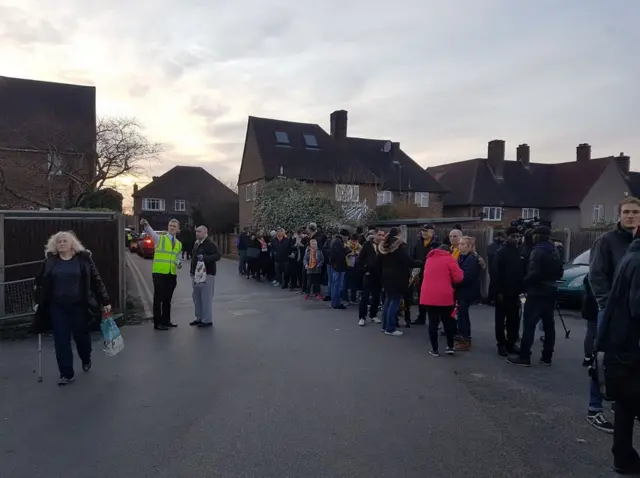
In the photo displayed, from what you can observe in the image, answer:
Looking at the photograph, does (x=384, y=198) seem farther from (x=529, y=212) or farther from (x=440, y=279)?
(x=440, y=279)

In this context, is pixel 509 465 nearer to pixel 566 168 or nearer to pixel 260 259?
pixel 260 259

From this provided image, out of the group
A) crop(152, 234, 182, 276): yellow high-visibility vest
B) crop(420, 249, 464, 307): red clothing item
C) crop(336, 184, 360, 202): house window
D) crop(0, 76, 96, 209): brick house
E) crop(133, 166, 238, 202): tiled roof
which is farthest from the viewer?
crop(133, 166, 238, 202): tiled roof

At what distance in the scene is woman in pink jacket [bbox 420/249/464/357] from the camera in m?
7.43

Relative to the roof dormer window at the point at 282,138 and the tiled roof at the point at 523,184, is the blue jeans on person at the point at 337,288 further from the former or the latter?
the tiled roof at the point at 523,184

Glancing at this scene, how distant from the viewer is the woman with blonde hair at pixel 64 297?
6.05m

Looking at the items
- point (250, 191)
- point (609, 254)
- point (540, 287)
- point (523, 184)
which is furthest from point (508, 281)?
point (523, 184)

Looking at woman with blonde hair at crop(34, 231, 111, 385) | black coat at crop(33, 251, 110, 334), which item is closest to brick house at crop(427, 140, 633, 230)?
black coat at crop(33, 251, 110, 334)

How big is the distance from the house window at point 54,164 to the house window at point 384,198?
67.2ft

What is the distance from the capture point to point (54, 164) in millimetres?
25953

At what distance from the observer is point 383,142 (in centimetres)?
4294

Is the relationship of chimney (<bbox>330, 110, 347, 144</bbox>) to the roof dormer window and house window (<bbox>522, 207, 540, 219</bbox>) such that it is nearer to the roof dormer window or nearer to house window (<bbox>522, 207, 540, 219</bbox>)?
the roof dormer window

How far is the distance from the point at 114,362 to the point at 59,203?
20711 millimetres

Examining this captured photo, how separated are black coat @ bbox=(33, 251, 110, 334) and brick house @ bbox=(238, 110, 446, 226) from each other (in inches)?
1113

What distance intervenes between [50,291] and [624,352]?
572 centimetres
